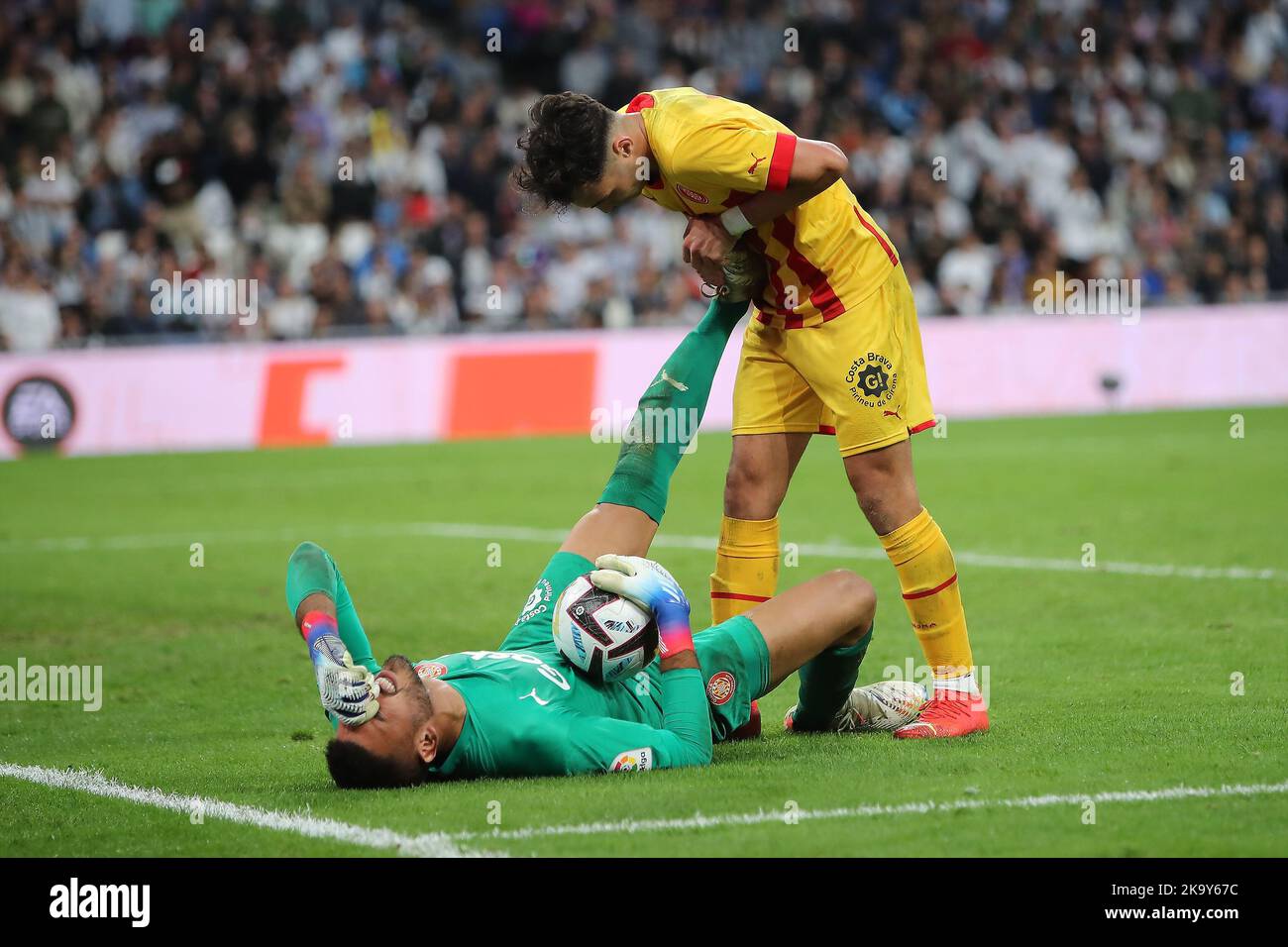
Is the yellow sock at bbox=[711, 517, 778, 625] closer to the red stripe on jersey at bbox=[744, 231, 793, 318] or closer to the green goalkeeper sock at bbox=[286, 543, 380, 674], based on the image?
the red stripe on jersey at bbox=[744, 231, 793, 318]

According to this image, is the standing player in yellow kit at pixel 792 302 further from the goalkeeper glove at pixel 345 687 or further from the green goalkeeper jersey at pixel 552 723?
the goalkeeper glove at pixel 345 687

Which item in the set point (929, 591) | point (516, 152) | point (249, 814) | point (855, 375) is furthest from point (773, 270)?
point (516, 152)

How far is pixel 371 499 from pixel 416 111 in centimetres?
999

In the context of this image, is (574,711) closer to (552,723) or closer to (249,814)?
(552,723)

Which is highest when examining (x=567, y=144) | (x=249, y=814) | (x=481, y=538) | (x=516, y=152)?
(x=516, y=152)

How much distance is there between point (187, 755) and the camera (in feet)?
21.0

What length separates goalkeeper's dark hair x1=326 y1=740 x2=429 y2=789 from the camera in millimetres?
5336

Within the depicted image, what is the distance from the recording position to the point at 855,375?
616 cm

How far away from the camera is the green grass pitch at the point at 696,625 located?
496 centimetres

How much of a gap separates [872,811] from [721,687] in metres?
1.00

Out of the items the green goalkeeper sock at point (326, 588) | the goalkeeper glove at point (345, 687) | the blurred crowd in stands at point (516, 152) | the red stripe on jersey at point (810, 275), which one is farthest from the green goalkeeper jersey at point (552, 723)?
the blurred crowd in stands at point (516, 152)

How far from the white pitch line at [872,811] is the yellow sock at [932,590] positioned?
4.02ft

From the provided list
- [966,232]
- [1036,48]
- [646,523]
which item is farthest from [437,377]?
[646,523]

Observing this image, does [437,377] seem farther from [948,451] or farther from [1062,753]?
[1062,753]
